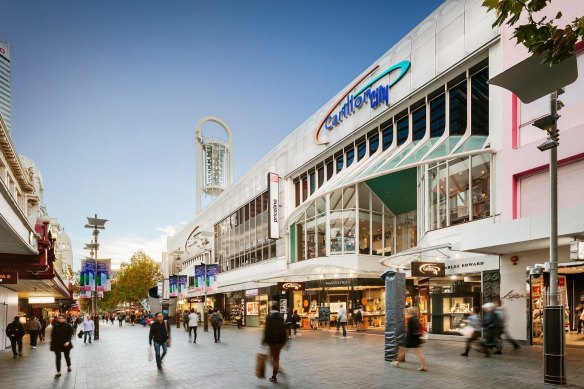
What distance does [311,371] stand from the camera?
462 inches

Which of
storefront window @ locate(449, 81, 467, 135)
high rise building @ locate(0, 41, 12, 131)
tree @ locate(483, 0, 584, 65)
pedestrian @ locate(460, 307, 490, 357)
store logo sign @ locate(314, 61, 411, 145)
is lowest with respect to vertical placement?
pedestrian @ locate(460, 307, 490, 357)

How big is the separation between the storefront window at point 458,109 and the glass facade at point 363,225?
7.05 meters

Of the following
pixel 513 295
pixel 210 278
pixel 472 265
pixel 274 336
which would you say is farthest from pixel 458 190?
pixel 210 278

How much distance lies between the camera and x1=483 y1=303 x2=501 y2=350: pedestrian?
43.5 ft

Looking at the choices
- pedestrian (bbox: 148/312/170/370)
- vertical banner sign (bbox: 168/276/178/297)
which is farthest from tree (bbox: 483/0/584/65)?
vertical banner sign (bbox: 168/276/178/297)

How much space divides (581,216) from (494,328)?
3899 millimetres

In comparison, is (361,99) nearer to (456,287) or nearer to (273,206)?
(273,206)

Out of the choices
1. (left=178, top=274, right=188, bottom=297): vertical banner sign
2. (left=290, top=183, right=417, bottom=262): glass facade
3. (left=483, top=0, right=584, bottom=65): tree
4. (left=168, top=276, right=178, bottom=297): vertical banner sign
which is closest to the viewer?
(left=483, top=0, right=584, bottom=65): tree

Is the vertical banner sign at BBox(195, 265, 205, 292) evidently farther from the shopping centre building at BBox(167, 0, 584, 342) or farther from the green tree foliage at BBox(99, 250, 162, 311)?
the green tree foliage at BBox(99, 250, 162, 311)

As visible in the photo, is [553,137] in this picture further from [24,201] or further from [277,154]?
[277,154]

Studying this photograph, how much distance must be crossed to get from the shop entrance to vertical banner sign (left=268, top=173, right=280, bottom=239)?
2003 cm

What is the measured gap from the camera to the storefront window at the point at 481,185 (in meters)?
18.2

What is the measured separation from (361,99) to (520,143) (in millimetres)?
12166

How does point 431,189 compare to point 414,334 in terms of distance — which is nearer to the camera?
point 414,334
